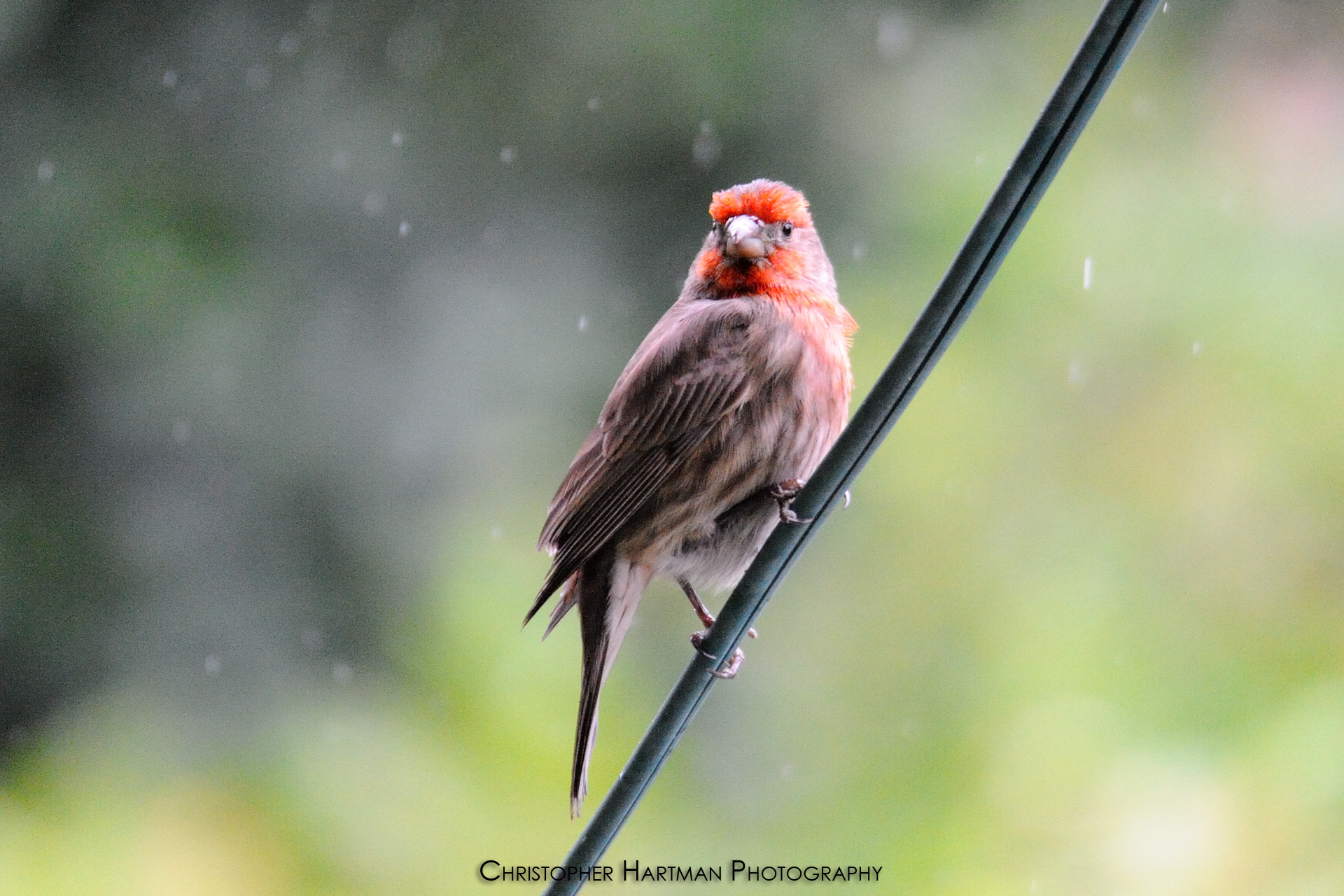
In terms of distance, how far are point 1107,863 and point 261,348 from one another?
2.89 meters

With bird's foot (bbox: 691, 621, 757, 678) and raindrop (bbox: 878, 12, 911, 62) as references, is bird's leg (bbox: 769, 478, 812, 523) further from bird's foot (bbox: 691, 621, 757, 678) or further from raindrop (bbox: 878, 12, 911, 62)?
raindrop (bbox: 878, 12, 911, 62)

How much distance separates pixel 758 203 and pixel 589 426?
1.22 metres

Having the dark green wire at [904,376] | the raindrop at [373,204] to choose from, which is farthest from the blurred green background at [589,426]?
the dark green wire at [904,376]

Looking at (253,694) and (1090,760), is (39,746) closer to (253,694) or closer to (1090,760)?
(253,694)

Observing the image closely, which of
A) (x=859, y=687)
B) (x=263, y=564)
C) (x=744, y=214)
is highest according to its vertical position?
(x=744, y=214)

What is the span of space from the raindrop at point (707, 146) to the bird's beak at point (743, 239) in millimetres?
1332

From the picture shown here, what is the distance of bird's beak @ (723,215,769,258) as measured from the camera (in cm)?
330

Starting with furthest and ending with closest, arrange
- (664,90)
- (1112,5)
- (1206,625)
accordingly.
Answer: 1. (664,90)
2. (1206,625)
3. (1112,5)

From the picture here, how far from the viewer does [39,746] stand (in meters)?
4.05

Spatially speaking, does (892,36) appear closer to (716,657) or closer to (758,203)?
(758,203)

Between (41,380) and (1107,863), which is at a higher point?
(41,380)

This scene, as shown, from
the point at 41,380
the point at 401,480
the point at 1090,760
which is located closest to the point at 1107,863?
the point at 1090,760

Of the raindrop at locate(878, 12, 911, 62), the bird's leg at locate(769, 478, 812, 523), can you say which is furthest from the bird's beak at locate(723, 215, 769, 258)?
the raindrop at locate(878, 12, 911, 62)

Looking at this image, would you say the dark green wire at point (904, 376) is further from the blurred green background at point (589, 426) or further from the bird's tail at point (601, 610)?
the blurred green background at point (589, 426)
